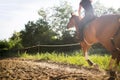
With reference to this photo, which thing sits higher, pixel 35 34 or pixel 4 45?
pixel 35 34

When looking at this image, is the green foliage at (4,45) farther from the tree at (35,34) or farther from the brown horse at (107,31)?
the brown horse at (107,31)

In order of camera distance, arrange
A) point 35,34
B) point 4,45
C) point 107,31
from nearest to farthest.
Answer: point 107,31
point 4,45
point 35,34

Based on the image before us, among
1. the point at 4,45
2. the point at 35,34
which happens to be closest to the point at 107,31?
the point at 4,45

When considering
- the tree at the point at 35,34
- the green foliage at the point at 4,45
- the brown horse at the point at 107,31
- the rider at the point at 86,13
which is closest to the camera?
the brown horse at the point at 107,31

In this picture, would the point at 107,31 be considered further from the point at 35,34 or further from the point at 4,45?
the point at 35,34

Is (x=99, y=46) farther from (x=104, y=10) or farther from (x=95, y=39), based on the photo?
(x=104, y=10)

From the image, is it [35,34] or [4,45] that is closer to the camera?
[4,45]

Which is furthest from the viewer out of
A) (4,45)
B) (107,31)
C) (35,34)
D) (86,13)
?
(35,34)

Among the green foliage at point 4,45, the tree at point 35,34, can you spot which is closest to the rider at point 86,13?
the green foliage at point 4,45

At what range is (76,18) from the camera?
11.4 meters

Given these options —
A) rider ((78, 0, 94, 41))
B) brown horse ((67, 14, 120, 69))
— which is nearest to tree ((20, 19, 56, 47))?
rider ((78, 0, 94, 41))

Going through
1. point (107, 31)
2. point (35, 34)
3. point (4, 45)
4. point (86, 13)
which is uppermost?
point (86, 13)

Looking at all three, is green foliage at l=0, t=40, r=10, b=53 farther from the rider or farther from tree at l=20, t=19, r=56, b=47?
the rider

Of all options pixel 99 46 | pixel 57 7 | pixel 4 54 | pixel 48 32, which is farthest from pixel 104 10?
pixel 4 54
